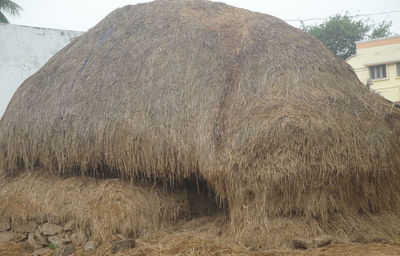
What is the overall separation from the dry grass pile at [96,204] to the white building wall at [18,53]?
8774 millimetres

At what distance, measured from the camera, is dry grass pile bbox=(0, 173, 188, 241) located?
4957 mm

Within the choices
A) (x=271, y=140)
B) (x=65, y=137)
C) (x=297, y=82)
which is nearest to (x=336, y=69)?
(x=297, y=82)

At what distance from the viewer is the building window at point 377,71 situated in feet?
77.5

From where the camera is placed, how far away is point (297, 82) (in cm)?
524

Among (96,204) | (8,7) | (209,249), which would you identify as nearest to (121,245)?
(96,204)

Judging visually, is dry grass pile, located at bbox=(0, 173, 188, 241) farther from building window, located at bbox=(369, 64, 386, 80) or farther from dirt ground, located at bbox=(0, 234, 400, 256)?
building window, located at bbox=(369, 64, 386, 80)

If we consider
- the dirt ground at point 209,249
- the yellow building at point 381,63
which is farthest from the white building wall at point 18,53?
the yellow building at point 381,63

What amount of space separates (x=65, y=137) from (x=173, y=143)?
164cm

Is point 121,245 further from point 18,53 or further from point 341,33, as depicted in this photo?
point 341,33

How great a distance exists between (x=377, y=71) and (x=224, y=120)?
855 inches

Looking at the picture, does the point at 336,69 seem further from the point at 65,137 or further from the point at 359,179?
the point at 65,137

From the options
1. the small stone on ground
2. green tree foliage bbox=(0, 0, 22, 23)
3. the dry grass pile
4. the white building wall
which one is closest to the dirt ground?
the small stone on ground

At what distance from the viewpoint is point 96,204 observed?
507cm

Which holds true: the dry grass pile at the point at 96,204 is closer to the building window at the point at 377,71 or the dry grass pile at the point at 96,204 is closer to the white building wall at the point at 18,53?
the white building wall at the point at 18,53
